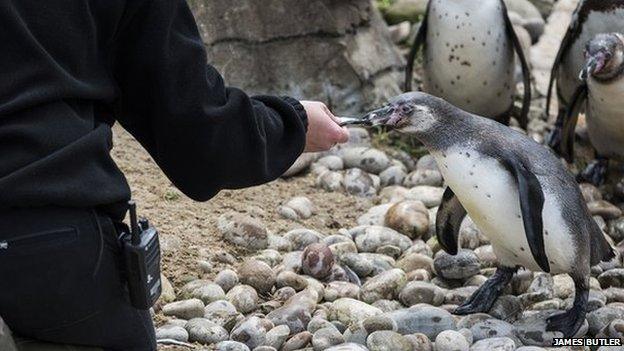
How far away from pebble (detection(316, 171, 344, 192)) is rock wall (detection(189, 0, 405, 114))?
767mm

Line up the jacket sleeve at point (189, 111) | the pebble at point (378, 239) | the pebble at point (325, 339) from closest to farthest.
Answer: the jacket sleeve at point (189, 111)
the pebble at point (325, 339)
the pebble at point (378, 239)

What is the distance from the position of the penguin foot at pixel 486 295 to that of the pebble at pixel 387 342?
51cm

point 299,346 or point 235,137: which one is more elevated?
point 235,137

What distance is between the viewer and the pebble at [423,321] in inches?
148

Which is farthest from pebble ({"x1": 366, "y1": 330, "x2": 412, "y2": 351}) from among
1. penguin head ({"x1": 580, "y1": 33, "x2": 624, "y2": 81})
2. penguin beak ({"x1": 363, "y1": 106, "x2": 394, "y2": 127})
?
penguin head ({"x1": 580, "y1": 33, "x2": 624, "y2": 81})

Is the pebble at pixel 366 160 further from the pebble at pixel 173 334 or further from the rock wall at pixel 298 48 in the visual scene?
the pebble at pixel 173 334

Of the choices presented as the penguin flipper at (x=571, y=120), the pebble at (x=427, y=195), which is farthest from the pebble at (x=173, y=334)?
the penguin flipper at (x=571, y=120)

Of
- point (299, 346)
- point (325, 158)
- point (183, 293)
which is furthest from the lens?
point (325, 158)

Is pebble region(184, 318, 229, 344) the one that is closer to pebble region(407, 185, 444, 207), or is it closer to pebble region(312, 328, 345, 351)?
pebble region(312, 328, 345, 351)

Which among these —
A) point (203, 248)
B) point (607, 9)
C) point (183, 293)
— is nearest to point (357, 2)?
point (607, 9)

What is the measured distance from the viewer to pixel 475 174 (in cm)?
389

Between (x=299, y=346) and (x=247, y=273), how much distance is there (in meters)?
0.64

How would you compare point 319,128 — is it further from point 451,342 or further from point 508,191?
point 508,191

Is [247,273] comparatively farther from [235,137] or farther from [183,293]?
[235,137]
